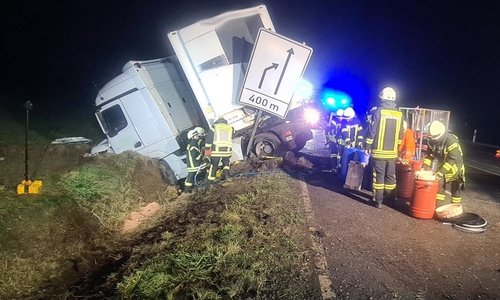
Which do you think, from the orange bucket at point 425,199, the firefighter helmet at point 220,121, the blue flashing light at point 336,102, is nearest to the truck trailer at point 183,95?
the firefighter helmet at point 220,121

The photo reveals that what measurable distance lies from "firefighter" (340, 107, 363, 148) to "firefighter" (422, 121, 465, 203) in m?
2.39

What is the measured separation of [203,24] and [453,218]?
→ 6.11 metres

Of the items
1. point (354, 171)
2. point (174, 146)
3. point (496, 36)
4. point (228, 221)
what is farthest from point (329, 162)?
point (496, 36)

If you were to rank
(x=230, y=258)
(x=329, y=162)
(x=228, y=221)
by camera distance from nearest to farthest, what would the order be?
1. (x=230, y=258)
2. (x=228, y=221)
3. (x=329, y=162)

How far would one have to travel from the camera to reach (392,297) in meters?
3.47

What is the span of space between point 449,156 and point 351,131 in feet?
11.0

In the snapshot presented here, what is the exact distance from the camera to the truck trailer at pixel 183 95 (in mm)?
8258

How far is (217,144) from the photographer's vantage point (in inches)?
307

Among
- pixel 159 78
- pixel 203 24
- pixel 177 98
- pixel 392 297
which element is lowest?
pixel 392 297

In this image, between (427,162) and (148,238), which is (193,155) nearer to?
(148,238)

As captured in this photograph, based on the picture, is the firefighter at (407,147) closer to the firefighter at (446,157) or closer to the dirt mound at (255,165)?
the firefighter at (446,157)

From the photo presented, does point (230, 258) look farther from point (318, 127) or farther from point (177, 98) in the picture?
point (318, 127)

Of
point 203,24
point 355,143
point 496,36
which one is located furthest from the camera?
point 496,36

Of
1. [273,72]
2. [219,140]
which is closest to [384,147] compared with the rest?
[273,72]
